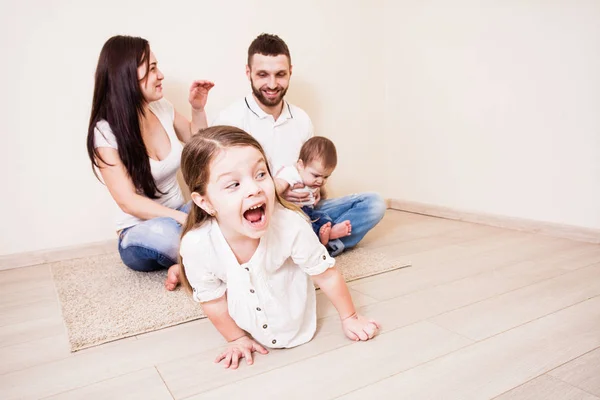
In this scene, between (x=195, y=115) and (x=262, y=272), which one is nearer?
(x=262, y=272)

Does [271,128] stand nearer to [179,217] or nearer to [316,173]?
[316,173]

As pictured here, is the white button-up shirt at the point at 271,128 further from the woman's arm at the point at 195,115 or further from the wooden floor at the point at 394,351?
the wooden floor at the point at 394,351

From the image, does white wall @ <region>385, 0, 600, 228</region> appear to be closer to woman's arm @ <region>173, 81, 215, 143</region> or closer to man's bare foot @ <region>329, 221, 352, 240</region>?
man's bare foot @ <region>329, 221, 352, 240</region>

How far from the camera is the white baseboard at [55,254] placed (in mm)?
1826

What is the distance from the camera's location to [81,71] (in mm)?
1853

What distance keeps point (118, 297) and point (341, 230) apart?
0.82m

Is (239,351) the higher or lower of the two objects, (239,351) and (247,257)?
the lower

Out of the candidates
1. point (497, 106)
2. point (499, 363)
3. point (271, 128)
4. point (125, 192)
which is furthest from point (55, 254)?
point (497, 106)

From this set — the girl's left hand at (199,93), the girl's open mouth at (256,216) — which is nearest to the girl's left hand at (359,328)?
the girl's open mouth at (256,216)

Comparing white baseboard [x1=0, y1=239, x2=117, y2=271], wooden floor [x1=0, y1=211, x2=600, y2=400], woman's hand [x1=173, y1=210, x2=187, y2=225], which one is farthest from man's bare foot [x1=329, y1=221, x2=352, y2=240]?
white baseboard [x1=0, y1=239, x2=117, y2=271]

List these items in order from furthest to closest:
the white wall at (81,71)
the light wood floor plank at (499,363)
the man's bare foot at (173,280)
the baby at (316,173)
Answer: the white wall at (81,71), the baby at (316,173), the man's bare foot at (173,280), the light wood floor plank at (499,363)

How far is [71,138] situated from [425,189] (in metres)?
1.77

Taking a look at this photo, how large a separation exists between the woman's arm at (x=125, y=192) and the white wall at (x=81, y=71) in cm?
45

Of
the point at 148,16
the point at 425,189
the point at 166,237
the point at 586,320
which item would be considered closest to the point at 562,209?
the point at 425,189
